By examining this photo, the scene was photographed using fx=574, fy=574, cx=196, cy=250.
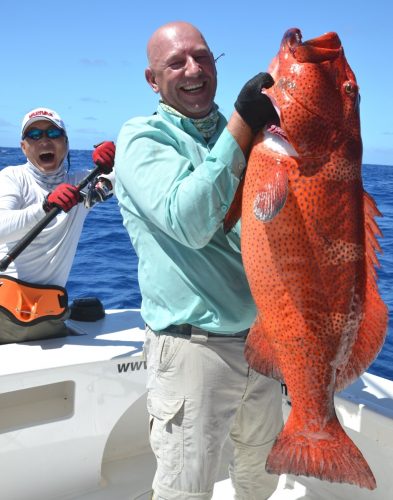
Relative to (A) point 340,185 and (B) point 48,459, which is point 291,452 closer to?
(A) point 340,185

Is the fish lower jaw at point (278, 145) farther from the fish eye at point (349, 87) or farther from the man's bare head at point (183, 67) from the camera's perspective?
the man's bare head at point (183, 67)

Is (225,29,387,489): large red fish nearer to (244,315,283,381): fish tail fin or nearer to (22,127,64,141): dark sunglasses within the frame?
(244,315,283,381): fish tail fin

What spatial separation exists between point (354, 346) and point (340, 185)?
0.58 m

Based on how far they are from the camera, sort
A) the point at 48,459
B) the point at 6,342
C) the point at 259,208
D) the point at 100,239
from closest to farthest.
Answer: the point at 259,208 < the point at 48,459 < the point at 6,342 < the point at 100,239

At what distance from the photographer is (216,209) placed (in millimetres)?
1883

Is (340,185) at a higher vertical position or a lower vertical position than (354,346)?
higher

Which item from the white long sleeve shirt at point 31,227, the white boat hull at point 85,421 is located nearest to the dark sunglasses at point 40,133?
the white long sleeve shirt at point 31,227

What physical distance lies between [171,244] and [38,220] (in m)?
2.03

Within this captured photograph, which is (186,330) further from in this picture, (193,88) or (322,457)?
(193,88)

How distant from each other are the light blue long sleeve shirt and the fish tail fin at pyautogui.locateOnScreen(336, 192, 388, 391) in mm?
541

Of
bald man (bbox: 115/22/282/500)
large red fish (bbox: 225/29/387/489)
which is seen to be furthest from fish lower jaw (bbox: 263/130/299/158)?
bald man (bbox: 115/22/282/500)

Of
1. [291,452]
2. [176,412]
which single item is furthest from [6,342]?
[291,452]

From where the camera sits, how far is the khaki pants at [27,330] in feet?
12.9

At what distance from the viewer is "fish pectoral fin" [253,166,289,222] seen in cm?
172
